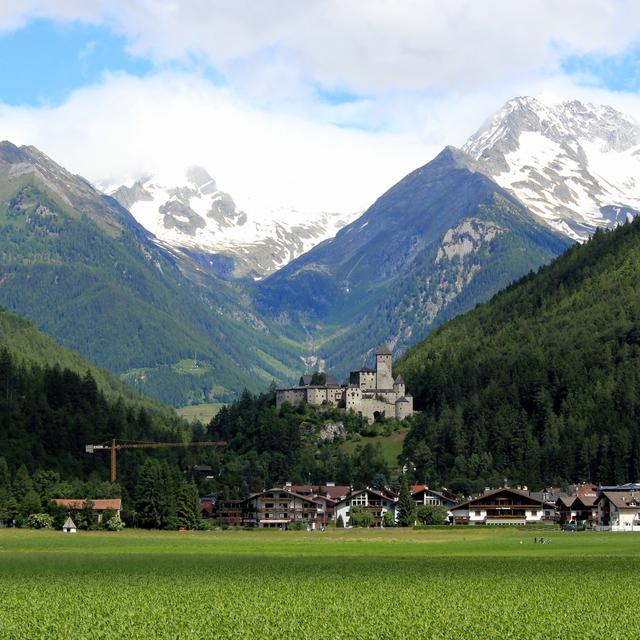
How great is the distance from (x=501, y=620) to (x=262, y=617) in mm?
12559

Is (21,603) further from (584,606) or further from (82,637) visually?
(584,606)

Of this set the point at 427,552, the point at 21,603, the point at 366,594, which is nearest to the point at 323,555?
the point at 427,552

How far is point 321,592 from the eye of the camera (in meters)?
90.1

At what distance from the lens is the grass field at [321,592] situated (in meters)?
73.1

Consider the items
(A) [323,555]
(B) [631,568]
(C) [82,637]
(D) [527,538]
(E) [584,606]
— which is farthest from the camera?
(D) [527,538]

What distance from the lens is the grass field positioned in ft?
240

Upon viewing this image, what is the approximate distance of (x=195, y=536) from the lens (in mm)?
183000

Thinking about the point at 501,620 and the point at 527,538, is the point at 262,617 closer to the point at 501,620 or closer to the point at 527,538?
the point at 501,620

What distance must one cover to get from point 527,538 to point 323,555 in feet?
156

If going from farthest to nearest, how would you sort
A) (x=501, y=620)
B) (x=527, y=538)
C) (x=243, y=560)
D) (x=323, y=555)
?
(x=527, y=538), (x=323, y=555), (x=243, y=560), (x=501, y=620)

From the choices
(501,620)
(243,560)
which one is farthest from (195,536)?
(501,620)

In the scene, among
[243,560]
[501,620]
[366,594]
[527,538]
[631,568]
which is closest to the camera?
[501,620]

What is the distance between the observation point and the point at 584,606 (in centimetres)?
8131

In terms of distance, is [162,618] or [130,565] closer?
[162,618]
